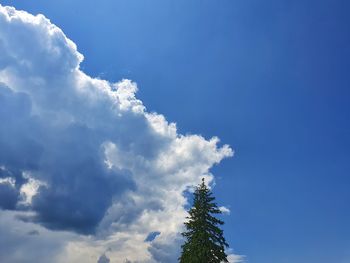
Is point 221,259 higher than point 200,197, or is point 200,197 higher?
point 200,197

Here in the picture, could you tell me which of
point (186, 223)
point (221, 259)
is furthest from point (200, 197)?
point (221, 259)

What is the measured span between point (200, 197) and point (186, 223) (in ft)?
10.9

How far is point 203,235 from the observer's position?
55.0 m

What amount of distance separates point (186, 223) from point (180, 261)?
4201 mm

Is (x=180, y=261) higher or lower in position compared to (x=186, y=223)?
lower

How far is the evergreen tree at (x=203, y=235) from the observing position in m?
54.3

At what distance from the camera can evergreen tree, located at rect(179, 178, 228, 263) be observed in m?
54.3

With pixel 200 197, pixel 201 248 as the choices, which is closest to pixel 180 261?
pixel 201 248

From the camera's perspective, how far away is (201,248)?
5441 cm

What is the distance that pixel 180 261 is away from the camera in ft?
183

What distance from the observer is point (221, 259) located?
54.8 meters

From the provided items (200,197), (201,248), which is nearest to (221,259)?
(201,248)

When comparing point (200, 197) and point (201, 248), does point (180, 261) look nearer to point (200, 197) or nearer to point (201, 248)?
point (201, 248)

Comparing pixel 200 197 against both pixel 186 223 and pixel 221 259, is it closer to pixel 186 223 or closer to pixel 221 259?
pixel 186 223
